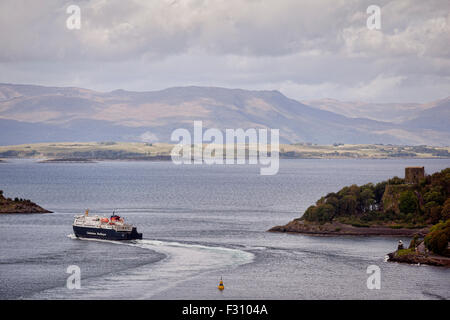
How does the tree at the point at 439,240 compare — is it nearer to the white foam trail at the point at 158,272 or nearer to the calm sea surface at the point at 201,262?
the calm sea surface at the point at 201,262

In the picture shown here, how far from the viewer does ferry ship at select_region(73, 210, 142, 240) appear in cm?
10114

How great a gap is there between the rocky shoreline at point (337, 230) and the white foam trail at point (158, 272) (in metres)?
20.0

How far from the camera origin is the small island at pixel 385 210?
10831 centimetres

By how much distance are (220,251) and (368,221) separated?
30306mm

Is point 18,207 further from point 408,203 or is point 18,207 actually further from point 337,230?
point 408,203

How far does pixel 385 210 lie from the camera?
115875mm

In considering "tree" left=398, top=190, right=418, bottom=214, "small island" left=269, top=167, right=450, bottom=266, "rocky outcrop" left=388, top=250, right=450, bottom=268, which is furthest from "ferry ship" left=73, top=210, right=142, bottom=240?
"tree" left=398, top=190, right=418, bottom=214

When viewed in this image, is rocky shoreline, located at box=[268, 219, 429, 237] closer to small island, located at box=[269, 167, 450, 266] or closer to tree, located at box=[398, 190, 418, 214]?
small island, located at box=[269, 167, 450, 266]

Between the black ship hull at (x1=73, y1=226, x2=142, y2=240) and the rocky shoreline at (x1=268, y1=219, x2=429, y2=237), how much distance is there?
2112cm

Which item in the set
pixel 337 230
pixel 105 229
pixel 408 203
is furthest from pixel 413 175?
pixel 105 229

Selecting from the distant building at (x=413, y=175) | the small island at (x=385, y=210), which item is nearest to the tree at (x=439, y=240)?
the small island at (x=385, y=210)

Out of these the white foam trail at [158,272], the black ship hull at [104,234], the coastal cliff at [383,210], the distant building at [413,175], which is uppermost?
the distant building at [413,175]

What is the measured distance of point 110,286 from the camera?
233 ft
